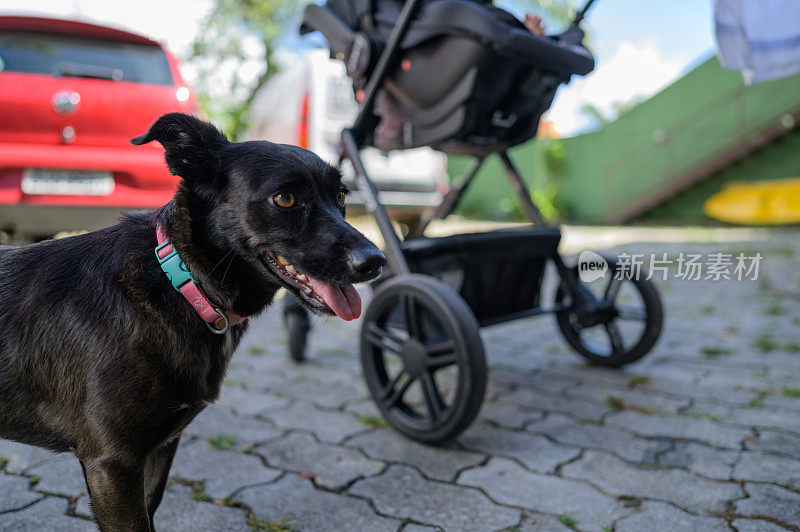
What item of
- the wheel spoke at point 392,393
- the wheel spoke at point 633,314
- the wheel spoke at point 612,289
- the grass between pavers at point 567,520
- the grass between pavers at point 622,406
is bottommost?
the wheel spoke at point 392,393

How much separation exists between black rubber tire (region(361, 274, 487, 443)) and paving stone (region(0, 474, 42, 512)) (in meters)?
1.36

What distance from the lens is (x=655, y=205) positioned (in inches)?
550

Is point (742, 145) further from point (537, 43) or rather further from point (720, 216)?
point (537, 43)

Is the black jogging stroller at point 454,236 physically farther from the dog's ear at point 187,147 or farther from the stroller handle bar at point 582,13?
the dog's ear at point 187,147

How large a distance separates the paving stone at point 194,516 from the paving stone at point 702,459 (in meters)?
1.64

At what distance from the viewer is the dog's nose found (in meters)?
1.54

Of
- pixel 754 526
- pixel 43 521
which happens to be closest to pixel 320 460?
pixel 43 521

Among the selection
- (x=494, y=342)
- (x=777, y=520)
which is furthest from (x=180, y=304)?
(x=494, y=342)

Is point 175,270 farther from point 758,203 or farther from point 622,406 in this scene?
point 758,203

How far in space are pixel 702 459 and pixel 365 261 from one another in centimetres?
171

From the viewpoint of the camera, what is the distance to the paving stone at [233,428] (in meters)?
2.55

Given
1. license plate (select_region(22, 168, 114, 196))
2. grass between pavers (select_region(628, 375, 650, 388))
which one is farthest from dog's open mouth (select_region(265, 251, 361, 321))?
license plate (select_region(22, 168, 114, 196))

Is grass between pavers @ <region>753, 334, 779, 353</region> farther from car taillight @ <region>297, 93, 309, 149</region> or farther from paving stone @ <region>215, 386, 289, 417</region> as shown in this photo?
car taillight @ <region>297, 93, 309, 149</region>
